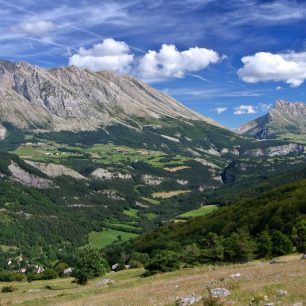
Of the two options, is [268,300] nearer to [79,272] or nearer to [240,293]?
[240,293]

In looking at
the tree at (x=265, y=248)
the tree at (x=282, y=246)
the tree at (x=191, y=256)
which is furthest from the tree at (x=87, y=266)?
the tree at (x=282, y=246)

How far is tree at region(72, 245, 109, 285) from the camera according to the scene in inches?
2815

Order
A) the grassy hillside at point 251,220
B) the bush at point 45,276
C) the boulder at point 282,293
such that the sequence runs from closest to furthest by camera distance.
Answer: the boulder at point 282,293, the bush at point 45,276, the grassy hillside at point 251,220

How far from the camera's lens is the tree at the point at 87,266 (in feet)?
235

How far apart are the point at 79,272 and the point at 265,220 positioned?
63175 mm

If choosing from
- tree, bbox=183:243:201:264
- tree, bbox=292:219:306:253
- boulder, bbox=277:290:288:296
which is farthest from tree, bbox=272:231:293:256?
boulder, bbox=277:290:288:296

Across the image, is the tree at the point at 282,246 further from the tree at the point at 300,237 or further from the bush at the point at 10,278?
the bush at the point at 10,278

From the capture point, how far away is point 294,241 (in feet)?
254

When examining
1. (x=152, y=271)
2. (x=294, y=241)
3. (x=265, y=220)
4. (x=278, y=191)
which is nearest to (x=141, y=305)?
(x=152, y=271)

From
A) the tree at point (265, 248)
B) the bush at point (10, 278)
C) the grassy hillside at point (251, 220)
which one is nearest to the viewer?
the tree at point (265, 248)

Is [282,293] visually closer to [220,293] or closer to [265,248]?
[220,293]

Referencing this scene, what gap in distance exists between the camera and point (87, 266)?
72250mm

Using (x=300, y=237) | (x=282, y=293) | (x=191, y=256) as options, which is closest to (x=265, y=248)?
(x=300, y=237)

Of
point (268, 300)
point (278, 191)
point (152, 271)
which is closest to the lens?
point (268, 300)
